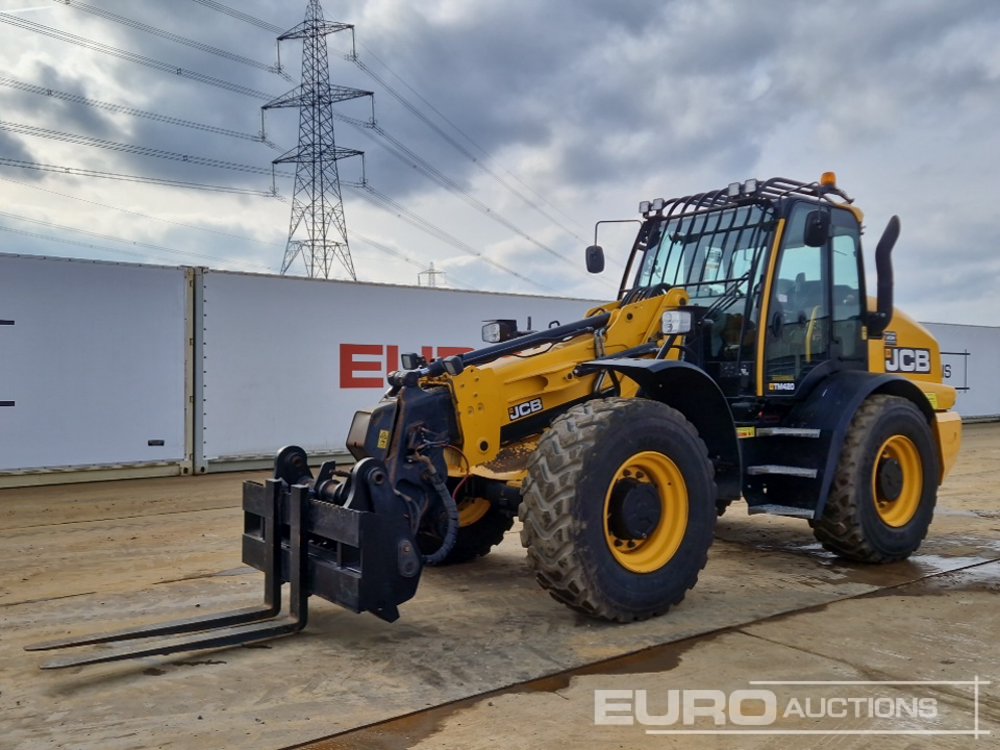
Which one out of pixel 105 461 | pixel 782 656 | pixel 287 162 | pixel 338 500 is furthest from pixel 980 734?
pixel 287 162

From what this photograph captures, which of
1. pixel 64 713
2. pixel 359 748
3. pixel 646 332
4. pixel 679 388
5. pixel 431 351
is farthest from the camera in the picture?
pixel 431 351

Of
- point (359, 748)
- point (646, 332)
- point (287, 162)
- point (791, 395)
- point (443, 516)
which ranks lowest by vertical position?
point (359, 748)

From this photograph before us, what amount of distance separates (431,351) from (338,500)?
8904mm

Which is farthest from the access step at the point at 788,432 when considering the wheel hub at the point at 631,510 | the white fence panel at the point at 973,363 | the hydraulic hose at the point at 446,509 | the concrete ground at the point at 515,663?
the white fence panel at the point at 973,363

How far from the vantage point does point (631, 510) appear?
445cm

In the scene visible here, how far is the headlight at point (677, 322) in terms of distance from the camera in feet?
16.3

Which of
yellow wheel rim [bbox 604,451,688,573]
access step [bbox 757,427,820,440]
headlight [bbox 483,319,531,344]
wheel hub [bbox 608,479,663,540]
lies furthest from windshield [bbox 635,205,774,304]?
wheel hub [bbox 608,479,663,540]

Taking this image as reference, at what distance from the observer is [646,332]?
5.54 meters

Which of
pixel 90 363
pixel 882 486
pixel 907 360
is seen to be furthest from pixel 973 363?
pixel 90 363

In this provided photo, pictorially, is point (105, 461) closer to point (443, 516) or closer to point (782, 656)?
point (443, 516)

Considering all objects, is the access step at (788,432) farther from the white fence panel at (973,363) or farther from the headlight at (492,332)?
the white fence panel at (973,363)

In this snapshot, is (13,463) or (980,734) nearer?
(980,734)

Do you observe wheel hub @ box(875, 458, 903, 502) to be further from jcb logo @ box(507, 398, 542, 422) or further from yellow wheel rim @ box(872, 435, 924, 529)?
jcb logo @ box(507, 398, 542, 422)

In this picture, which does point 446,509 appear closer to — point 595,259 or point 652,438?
point 652,438
